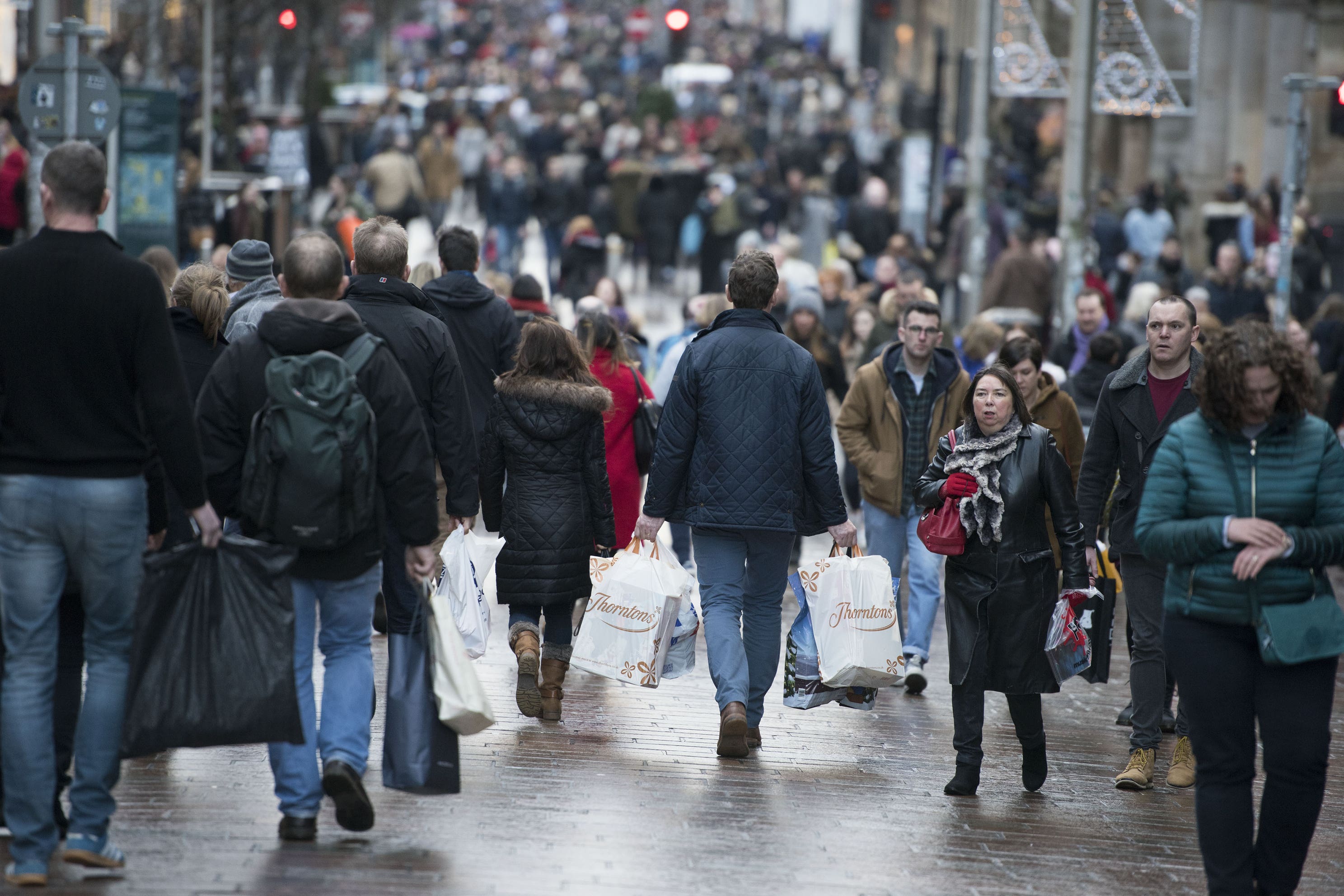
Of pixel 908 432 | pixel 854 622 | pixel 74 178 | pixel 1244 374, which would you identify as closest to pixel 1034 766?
pixel 854 622

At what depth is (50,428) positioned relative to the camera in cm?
522

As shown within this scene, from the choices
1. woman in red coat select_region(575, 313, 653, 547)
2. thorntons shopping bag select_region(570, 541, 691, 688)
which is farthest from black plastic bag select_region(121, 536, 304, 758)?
woman in red coat select_region(575, 313, 653, 547)

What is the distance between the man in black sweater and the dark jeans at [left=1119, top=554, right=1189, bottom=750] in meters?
3.56

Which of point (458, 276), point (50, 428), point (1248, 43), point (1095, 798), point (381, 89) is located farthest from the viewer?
point (381, 89)

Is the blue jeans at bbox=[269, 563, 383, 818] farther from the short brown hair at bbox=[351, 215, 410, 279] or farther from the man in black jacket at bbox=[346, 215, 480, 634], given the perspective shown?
the short brown hair at bbox=[351, 215, 410, 279]

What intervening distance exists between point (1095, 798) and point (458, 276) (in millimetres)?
3868

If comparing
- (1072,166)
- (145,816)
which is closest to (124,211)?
(1072,166)

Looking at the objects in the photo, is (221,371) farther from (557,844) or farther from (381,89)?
(381,89)

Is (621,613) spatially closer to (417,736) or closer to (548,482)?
(548,482)

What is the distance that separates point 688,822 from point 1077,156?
12186 mm

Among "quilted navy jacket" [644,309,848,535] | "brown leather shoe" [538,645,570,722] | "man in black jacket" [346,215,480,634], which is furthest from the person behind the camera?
"brown leather shoe" [538,645,570,722]

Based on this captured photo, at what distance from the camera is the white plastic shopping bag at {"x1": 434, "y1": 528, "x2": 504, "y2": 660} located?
293 inches

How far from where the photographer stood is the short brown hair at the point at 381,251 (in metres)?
7.25

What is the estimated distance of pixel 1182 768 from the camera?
7.37 meters
